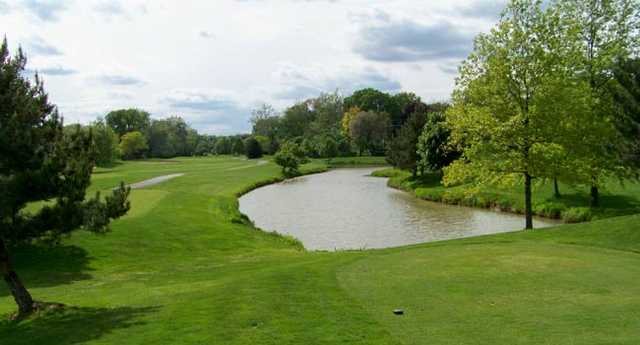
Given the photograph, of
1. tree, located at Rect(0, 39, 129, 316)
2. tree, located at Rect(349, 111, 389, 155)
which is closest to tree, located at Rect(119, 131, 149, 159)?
tree, located at Rect(349, 111, 389, 155)

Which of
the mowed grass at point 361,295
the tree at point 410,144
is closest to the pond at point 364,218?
the tree at point 410,144

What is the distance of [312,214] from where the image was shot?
4259 cm

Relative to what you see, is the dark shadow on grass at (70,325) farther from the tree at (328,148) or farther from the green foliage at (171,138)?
the green foliage at (171,138)

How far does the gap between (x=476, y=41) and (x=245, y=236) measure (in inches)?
644

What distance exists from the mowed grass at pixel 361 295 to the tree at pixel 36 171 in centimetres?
212

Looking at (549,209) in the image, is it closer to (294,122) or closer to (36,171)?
(36,171)

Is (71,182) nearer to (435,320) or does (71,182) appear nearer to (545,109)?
(435,320)

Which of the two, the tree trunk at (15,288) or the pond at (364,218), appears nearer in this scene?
the tree trunk at (15,288)

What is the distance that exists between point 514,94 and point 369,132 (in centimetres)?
9602

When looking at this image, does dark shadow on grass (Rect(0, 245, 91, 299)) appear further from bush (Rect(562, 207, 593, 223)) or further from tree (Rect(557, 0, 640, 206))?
bush (Rect(562, 207, 593, 223))

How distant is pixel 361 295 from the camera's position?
11.9 meters

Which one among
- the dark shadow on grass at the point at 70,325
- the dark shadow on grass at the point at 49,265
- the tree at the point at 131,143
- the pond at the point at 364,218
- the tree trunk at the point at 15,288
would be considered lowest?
the pond at the point at 364,218

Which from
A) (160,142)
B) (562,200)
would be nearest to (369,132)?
(160,142)

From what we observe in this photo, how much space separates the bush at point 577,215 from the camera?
115 feet
